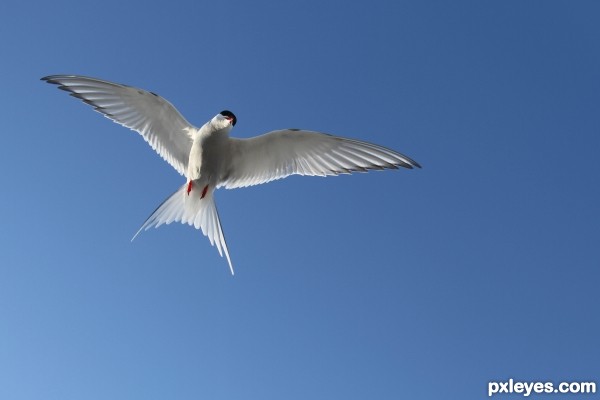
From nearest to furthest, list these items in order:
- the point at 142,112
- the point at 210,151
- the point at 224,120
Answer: the point at 224,120
the point at 210,151
the point at 142,112

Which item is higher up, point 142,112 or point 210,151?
point 142,112

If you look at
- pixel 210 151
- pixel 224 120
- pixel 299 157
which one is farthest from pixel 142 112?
pixel 299 157

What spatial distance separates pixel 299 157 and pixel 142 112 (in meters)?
1.57

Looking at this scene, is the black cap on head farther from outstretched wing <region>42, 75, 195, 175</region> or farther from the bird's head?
outstretched wing <region>42, 75, 195, 175</region>

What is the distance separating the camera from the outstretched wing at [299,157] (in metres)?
5.12

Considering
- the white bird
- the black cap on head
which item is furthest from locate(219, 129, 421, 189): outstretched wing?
the black cap on head

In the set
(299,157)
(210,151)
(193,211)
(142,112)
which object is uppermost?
(142,112)

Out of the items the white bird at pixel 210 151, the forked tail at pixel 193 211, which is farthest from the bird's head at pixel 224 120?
the forked tail at pixel 193 211

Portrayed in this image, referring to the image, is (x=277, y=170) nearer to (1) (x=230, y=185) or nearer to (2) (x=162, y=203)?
(1) (x=230, y=185)

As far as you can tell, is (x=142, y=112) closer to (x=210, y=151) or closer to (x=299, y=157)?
(x=210, y=151)

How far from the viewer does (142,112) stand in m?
5.41

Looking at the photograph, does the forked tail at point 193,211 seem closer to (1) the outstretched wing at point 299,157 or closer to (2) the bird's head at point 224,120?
(1) the outstretched wing at point 299,157

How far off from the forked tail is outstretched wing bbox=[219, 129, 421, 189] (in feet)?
0.94

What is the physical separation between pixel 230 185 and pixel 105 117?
52.6 inches
